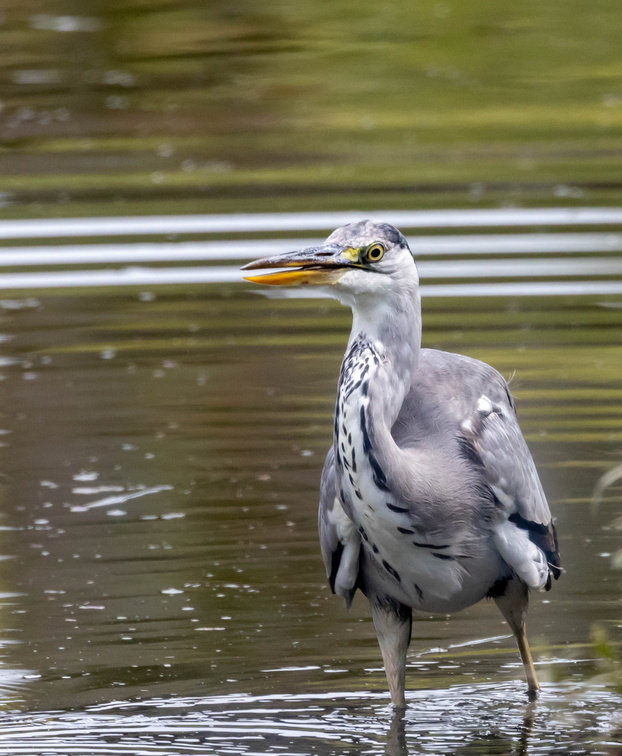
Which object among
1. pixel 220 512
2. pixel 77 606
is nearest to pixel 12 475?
pixel 220 512

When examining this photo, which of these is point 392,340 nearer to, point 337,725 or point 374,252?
point 374,252

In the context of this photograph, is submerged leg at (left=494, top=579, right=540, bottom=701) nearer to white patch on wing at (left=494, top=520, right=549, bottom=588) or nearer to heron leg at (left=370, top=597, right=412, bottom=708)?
white patch on wing at (left=494, top=520, right=549, bottom=588)

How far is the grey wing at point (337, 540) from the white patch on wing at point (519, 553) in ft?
1.67

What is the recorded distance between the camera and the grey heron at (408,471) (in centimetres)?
507

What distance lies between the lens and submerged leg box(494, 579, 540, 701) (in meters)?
5.73

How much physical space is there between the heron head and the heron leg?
48.8 inches

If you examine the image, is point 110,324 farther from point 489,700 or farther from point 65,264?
point 489,700

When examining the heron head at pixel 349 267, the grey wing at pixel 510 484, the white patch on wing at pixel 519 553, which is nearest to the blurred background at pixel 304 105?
the grey wing at pixel 510 484

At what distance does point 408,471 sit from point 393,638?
2.92 ft

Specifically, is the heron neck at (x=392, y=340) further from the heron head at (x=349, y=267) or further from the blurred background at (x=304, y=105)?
the blurred background at (x=304, y=105)

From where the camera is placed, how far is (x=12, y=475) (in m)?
8.88

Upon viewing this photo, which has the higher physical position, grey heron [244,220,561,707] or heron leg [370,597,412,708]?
grey heron [244,220,561,707]

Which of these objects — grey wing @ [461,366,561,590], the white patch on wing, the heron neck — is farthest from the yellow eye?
the white patch on wing

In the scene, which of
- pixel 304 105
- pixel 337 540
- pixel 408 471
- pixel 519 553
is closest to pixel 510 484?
pixel 519 553
